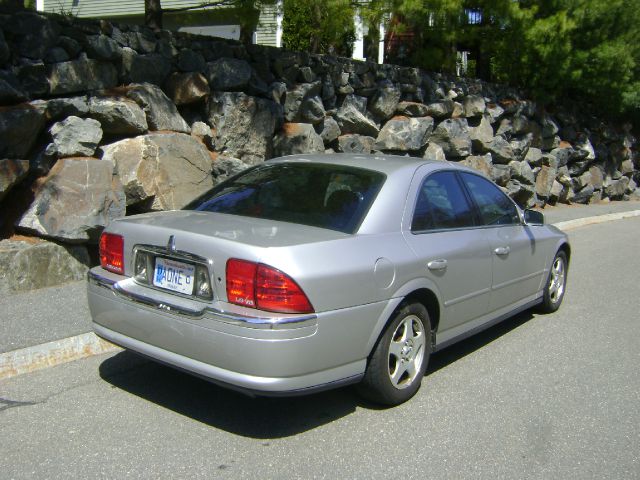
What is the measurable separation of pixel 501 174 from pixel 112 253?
477 inches

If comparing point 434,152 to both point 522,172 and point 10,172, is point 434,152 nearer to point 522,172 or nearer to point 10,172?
point 522,172

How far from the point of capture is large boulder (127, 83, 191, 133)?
27.5ft

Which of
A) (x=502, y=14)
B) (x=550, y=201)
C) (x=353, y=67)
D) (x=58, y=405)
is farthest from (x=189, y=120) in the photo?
(x=550, y=201)

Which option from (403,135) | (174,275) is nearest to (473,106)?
(403,135)

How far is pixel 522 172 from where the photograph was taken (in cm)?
1609

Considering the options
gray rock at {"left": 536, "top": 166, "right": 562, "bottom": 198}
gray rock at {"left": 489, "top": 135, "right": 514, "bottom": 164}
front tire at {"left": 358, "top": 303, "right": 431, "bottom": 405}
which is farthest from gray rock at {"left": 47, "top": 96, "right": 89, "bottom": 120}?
gray rock at {"left": 536, "top": 166, "right": 562, "bottom": 198}

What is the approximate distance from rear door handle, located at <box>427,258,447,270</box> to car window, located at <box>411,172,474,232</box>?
24 cm

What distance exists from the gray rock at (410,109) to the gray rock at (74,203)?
6896 millimetres

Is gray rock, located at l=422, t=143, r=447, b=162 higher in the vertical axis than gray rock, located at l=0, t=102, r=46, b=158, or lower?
lower

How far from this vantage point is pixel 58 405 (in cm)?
442

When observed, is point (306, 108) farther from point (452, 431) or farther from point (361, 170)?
point (452, 431)

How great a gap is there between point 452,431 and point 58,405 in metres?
2.43

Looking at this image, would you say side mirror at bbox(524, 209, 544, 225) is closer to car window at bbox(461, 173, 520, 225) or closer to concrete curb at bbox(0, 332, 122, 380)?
car window at bbox(461, 173, 520, 225)

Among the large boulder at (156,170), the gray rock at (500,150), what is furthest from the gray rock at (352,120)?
the gray rock at (500,150)
